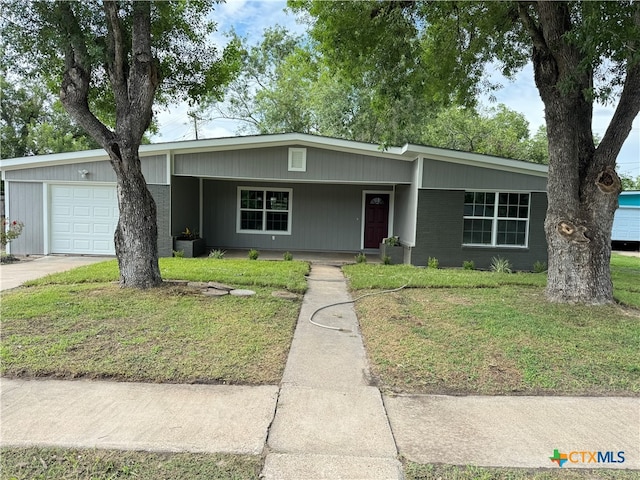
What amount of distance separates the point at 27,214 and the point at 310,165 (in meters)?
8.30

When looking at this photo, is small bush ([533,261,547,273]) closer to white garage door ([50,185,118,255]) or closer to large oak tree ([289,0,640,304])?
large oak tree ([289,0,640,304])

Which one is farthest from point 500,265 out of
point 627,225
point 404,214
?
point 627,225

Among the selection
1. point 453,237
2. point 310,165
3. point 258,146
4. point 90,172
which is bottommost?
point 453,237

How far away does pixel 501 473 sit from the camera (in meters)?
2.33

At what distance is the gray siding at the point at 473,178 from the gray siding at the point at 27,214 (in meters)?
10.9

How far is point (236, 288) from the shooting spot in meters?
7.11

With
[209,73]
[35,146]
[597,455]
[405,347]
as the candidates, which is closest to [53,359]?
[405,347]

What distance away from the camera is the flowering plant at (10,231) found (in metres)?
10.6

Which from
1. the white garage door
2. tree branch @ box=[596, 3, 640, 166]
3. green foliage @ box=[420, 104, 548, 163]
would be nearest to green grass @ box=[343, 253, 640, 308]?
tree branch @ box=[596, 3, 640, 166]

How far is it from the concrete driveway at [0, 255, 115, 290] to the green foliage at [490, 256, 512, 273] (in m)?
10.6

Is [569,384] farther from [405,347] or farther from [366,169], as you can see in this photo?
[366,169]

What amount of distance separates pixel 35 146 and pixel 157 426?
25506mm

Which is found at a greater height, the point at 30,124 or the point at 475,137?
the point at 475,137

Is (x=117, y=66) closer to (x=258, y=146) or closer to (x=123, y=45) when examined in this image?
(x=123, y=45)
